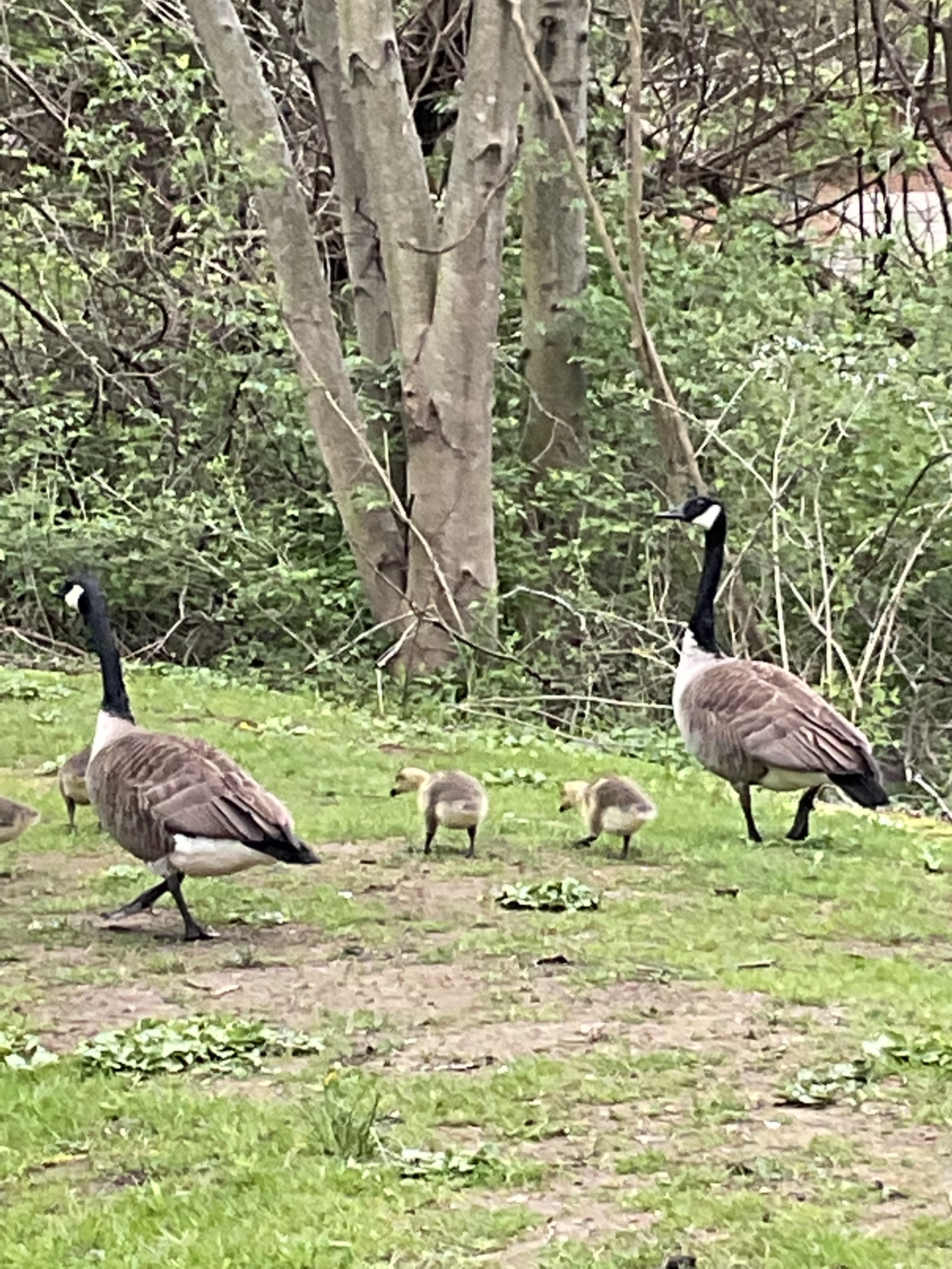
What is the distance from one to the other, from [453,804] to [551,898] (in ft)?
3.54

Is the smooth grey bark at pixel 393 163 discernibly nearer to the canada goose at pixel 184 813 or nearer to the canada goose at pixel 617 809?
the canada goose at pixel 617 809

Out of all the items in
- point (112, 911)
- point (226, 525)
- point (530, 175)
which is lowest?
point (112, 911)

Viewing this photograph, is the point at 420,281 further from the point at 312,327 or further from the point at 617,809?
the point at 617,809

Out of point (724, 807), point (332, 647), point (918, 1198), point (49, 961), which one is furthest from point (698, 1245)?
point (332, 647)

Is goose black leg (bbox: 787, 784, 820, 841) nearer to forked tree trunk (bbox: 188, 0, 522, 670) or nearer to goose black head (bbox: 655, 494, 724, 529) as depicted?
goose black head (bbox: 655, 494, 724, 529)

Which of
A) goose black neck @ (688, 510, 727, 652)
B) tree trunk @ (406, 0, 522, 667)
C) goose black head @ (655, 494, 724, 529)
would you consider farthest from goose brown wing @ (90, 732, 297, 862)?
tree trunk @ (406, 0, 522, 667)

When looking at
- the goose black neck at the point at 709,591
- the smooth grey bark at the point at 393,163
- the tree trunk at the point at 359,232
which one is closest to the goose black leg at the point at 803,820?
the goose black neck at the point at 709,591

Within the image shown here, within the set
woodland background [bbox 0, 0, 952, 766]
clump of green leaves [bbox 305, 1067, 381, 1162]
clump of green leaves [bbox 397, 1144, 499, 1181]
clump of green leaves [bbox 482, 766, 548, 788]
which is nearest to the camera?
clump of green leaves [bbox 397, 1144, 499, 1181]

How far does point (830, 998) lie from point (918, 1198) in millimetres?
2196

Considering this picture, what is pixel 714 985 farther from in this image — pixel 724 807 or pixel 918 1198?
pixel 724 807

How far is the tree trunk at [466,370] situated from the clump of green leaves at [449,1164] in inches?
446

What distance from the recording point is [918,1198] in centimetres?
493

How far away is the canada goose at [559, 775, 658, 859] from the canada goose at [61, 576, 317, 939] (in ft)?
7.35

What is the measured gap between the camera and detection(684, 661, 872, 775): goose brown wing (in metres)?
9.61
